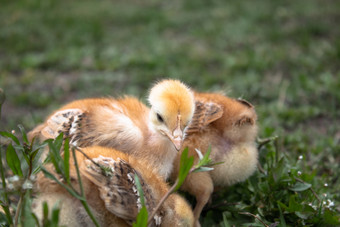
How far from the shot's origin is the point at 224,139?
9.15 ft

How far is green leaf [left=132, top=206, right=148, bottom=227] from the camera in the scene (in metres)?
1.79

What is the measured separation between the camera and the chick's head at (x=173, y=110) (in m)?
2.37

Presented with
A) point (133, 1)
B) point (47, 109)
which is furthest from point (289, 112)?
point (133, 1)

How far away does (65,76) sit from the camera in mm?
5305

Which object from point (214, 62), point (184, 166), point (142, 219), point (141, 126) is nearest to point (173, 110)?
point (141, 126)

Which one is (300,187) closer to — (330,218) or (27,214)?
(330,218)

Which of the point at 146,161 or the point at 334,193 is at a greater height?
the point at 146,161

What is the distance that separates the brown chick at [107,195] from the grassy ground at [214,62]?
48 cm

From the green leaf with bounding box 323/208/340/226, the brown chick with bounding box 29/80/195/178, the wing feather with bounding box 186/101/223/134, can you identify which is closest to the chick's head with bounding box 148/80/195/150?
the brown chick with bounding box 29/80/195/178

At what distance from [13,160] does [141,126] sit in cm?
91

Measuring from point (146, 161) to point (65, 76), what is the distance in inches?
125

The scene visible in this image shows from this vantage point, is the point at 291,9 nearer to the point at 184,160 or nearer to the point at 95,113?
the point at 95,113

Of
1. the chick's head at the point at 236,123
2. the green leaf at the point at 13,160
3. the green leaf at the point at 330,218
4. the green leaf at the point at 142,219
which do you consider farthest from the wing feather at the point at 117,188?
the green leaf at the point at 330,218

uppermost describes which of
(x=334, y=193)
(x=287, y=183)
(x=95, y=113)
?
(x=95, y=113)
